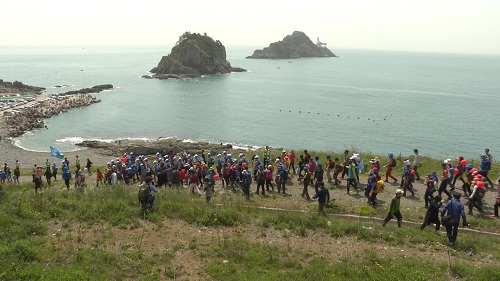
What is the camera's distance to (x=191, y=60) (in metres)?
131

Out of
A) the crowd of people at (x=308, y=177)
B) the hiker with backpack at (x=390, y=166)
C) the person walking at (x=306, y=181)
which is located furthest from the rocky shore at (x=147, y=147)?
the person walking at (x=306, y=181)

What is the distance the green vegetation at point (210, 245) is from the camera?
34.6 feet

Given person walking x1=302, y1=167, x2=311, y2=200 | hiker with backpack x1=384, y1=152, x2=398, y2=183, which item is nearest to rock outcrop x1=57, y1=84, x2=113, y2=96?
person walking x1=302, y1=167, x2=311, y2=200

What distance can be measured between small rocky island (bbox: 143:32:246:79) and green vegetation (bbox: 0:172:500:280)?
11154cm

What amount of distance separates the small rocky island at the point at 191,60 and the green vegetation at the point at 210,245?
112 meters

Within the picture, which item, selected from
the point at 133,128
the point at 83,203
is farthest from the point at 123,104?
the point at 83,203

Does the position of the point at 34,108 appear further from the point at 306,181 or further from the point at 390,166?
the point at 390,166

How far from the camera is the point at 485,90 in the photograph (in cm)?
10819

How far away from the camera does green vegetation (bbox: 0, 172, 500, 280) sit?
10.5m

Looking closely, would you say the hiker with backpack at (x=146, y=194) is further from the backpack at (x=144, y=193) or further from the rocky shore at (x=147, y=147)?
the rocky shore at (x=147, y=147)

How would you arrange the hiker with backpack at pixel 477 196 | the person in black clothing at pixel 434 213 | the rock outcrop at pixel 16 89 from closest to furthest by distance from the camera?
the person in black clothing at pixel 434 213 → the hiker with backpack at pixel 477 196 → the rock outcrop at pixel 16 89

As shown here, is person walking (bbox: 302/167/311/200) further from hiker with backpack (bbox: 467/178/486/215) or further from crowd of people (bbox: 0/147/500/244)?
hiker with backpack (bbox: 467/178/486/215)

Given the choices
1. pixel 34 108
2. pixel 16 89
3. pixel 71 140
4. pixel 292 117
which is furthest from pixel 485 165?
pixel 16 89

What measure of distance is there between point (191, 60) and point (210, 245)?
12458cm
